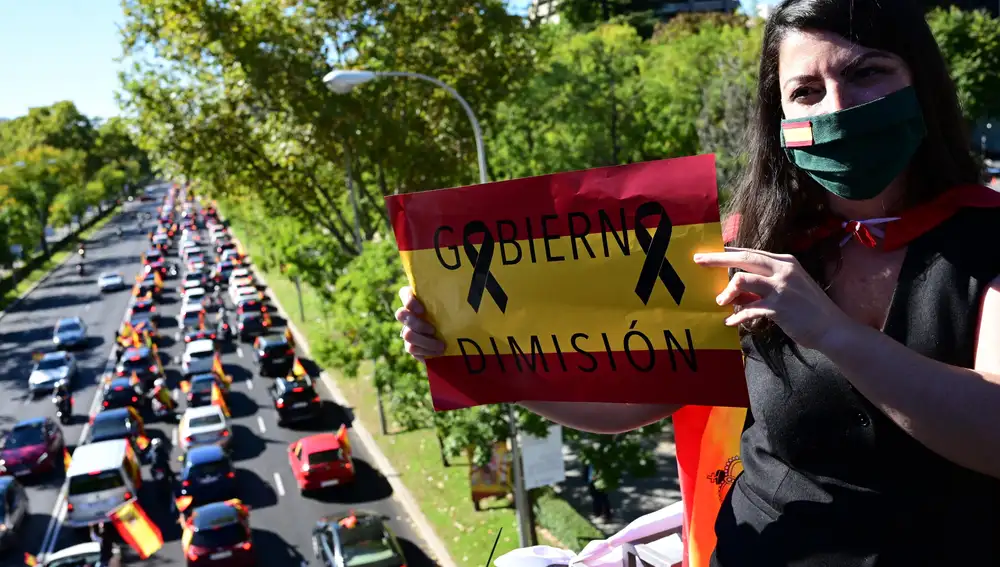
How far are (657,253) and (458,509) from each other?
55.1 ft

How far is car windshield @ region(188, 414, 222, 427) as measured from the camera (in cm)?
2367

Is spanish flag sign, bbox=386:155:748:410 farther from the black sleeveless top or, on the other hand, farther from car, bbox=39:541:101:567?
car, bbox=39:541:101:567

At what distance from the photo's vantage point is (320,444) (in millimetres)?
21281

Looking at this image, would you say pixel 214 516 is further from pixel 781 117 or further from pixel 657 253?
pixel 781 117

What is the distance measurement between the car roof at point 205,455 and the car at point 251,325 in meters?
17.8

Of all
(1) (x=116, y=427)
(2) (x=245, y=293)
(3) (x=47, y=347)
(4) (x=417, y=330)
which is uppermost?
(4) (x=417, y=330)

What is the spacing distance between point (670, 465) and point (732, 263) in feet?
64.0

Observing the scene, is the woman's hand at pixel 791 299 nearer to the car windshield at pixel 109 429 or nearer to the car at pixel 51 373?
the car windshield at pixel 109 429

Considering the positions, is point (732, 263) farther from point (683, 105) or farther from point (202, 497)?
point (683, 105)

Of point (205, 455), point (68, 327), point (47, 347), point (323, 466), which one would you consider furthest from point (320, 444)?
point (47, 347)

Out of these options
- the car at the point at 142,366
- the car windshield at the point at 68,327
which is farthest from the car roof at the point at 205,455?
the car windshield at the point at 68,327

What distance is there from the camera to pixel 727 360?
245cm

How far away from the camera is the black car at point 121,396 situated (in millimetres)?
28000

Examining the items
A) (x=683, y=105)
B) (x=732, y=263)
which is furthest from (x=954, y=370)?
(x=683, y=105)
